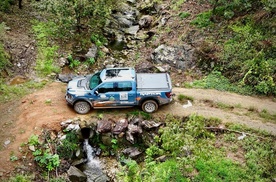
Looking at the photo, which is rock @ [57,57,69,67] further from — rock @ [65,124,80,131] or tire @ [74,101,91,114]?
rock @ [65,124,80,131]

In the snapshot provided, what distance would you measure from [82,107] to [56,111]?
1.32 meters

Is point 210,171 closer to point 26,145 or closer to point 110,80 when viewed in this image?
point 110,80

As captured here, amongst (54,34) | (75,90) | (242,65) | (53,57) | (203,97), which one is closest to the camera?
(75,90)

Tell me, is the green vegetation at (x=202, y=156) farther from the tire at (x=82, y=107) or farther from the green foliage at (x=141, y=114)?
the tire at (x=82, y=107)

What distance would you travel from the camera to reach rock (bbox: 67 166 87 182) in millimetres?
13229

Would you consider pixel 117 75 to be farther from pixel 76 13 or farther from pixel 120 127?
pixel 76 13

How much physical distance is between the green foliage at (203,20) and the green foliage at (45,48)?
9.34 m

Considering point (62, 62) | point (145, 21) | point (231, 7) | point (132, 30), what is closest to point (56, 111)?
point (62, 62)

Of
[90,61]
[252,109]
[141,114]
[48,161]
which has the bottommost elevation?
[48,161]

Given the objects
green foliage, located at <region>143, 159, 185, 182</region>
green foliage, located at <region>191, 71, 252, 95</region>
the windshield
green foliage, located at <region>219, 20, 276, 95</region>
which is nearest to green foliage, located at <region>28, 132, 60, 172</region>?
the windshield

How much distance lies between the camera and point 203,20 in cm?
2105

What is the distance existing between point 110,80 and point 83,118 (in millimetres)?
2262

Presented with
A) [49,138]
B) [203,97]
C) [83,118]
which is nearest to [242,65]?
[203,97]

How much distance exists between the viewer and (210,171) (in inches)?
496
